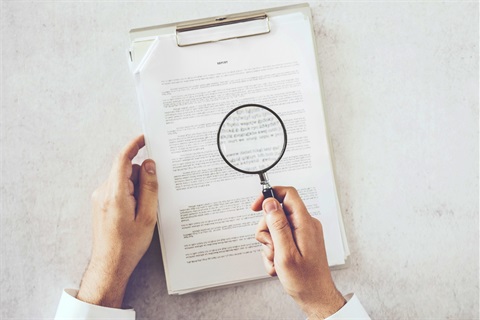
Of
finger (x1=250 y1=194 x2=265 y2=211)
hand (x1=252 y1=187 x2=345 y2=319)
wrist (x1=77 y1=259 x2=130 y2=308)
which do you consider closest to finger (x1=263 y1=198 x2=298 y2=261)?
hand (x1=252 y1=187 x2=345 y2=319)

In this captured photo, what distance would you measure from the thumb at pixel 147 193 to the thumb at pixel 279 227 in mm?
393

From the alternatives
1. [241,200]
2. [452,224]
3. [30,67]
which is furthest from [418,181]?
[30,67]

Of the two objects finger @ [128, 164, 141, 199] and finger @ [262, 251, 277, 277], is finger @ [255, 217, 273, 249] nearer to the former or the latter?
finger @ [262, 251, 277, 277]

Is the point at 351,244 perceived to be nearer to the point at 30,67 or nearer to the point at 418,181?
the point at 418,181

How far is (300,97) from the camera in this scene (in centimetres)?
150

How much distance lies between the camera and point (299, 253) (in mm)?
1269

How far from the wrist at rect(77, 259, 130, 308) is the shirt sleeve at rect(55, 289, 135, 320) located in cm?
2

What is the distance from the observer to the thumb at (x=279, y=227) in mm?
1243

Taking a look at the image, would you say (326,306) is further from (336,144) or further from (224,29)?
(224,29)

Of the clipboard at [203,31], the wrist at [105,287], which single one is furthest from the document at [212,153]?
the wrist at [105,287]

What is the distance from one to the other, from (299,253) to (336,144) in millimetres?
422

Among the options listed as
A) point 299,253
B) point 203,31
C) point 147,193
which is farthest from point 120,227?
point 203,31

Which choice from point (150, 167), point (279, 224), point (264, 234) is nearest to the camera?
point (279, 224)

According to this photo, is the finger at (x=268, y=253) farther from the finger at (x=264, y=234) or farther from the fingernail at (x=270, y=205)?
the fingernail at (x=270, y=205)
